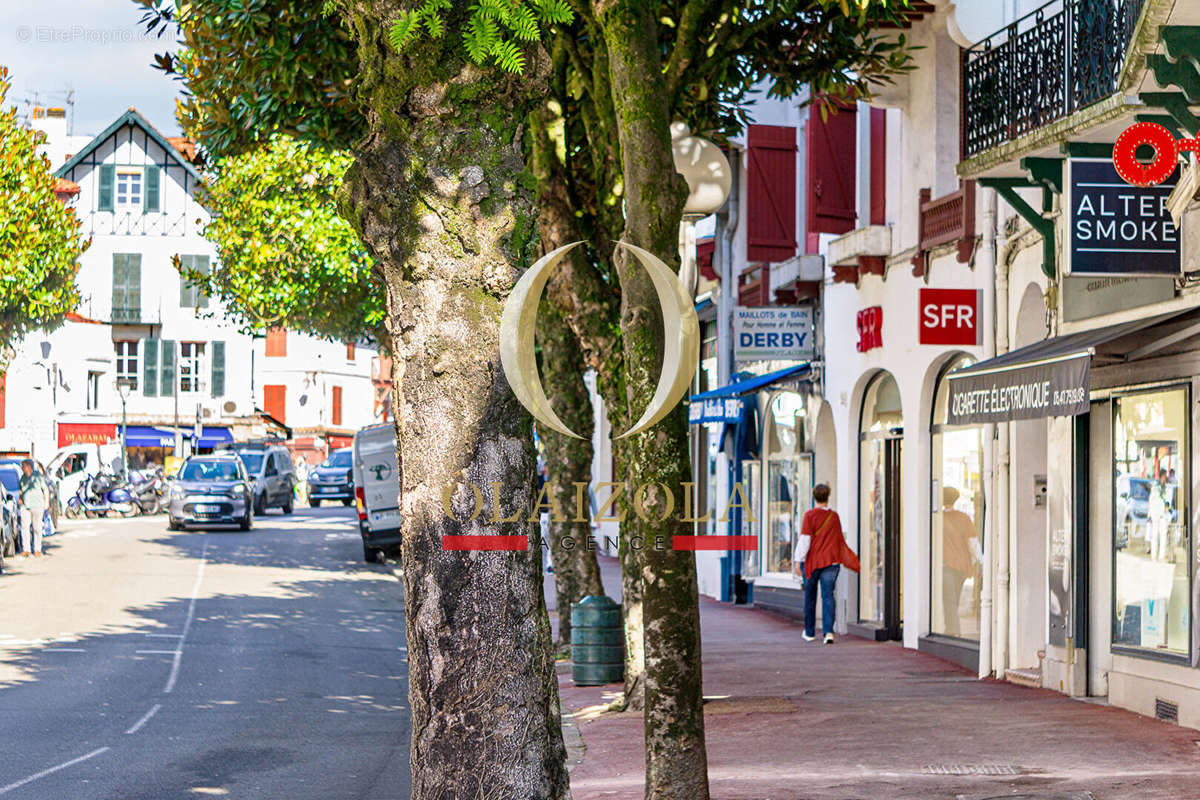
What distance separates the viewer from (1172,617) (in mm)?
12312

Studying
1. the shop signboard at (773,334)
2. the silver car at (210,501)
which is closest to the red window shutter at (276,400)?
the silver car at (210,501)

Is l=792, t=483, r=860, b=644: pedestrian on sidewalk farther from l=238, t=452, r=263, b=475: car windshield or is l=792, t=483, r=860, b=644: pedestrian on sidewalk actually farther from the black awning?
l=238, t=452, r=263, b=475: car windshield

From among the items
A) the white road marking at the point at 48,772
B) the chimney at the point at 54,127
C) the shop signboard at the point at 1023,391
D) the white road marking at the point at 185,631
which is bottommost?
the white road marking at the point at 185,631

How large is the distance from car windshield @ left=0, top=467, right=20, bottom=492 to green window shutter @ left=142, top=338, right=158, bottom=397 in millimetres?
32914

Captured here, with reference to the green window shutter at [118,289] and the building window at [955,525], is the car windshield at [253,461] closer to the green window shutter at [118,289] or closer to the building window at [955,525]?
the green window shutter at [118,289]

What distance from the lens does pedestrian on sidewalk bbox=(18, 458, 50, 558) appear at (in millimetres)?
30156

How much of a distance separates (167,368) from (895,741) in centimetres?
6077

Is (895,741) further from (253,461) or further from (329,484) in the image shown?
(329,484)

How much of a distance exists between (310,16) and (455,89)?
965cm

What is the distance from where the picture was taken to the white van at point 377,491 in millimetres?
31047

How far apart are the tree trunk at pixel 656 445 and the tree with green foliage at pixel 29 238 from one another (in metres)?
27.0

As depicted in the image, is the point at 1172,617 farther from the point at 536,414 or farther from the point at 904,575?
the point at 536,414

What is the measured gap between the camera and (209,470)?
134 feet


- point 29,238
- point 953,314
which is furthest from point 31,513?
point 953,314
